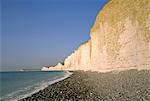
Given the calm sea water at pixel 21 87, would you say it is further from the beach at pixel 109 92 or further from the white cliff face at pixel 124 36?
the white cliff face at pixel 124 36

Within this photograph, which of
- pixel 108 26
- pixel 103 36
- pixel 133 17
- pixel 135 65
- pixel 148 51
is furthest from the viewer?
pixel 103 36

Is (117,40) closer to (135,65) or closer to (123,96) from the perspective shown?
(135,65)

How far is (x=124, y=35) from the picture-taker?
2478cm

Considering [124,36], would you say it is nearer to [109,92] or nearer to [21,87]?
[109,92]

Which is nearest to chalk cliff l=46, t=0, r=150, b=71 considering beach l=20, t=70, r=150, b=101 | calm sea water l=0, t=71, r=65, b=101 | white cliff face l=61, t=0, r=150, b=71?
white cliff face l=61, t=0, r=150, b=71

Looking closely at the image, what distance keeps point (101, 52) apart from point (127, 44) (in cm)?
1033

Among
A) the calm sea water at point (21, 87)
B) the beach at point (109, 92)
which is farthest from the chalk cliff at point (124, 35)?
the calm sea water at point (21, 87)

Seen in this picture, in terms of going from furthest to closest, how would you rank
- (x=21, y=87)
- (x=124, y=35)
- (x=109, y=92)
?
1. (x=124, y=35)
2. (x=21, y=87)
3. (x=109, y=92)

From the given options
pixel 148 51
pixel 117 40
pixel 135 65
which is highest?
pixel 117 40

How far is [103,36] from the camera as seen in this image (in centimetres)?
3284

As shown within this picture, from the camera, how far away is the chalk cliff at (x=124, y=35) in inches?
826

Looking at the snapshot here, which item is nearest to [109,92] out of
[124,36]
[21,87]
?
[124,36]

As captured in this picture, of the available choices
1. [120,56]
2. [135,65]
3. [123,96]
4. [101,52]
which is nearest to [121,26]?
[120,56]

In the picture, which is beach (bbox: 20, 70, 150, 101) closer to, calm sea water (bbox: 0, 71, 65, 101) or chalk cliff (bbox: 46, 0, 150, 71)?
calm sea water (bbox: 0, 71, 65, 101)
